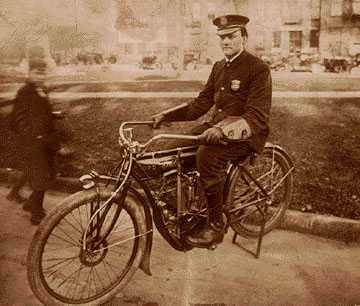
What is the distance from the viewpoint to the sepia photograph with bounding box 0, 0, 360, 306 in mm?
2957

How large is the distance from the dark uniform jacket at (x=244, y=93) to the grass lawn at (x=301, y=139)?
594mm

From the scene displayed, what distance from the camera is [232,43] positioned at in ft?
10.3

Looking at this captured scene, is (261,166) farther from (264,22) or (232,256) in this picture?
(264,22)

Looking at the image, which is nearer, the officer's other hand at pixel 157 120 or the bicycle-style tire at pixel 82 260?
the bicycle-style tire at pixel 82 260

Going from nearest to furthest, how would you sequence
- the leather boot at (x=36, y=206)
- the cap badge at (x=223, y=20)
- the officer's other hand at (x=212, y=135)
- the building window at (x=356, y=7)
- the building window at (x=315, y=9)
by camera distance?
the officer's other hand at (x=212, y=135), the cap badge at (x=223, y=20), the building window at (x=356, y=7), the building window at (x=315, y=9), the leather boot at (x=36, y=206)

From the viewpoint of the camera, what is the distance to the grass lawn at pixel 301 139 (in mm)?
3721

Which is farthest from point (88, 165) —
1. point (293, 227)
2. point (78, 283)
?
point (293, 227)

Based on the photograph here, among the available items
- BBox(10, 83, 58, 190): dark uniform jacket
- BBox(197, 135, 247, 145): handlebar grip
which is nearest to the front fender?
BBox(197, 135, 247, 145): handlebar grip

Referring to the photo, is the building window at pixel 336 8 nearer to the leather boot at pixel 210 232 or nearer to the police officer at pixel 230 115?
the police officer at pixel 230 115

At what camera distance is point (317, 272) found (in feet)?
10.4

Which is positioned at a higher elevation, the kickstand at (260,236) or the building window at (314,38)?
the building window at (314,38)

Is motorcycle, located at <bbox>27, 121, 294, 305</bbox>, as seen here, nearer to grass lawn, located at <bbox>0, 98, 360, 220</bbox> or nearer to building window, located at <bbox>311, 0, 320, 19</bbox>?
grass lawn, located at <bbox>0, 98, 360, 220</bbox>

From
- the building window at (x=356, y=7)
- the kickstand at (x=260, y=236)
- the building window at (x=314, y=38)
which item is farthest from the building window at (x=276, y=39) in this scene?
the kickstand at (x=260, y=236)

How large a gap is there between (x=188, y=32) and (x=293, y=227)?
1.85 metres
